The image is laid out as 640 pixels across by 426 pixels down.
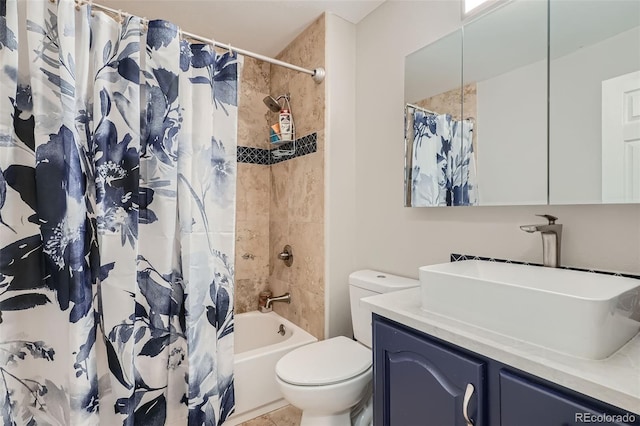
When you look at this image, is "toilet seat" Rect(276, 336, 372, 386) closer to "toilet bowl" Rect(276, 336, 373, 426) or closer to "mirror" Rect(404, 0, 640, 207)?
"toilet bowl" Rect(276, 336, 373, 426)

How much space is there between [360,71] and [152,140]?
129cm

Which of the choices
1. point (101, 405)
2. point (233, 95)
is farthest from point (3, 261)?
point (233, 95)

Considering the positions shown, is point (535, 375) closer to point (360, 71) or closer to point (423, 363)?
point (423, 363)

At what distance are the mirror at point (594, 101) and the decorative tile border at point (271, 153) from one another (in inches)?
51.0

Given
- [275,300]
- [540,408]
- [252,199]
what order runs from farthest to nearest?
[252,199] → [275,300] → [540,408]

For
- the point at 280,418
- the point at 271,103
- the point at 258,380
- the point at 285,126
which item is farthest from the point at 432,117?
the point at 280,418

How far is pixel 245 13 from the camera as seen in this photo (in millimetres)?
1884

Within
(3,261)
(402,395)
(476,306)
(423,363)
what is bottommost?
(402,395)

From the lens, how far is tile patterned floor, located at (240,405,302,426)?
5.52 ft

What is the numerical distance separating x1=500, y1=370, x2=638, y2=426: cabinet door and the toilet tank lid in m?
0.74

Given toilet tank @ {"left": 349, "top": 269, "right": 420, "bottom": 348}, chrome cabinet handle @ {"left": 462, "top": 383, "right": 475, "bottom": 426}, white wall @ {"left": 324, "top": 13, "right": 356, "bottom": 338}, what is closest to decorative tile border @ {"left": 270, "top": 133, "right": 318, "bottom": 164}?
white wall @ {"left": 324, "top": 13, "right": 356, "bottom": 338}

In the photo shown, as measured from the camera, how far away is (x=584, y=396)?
647mm

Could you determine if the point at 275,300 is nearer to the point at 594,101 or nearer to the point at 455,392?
the point at 455,392

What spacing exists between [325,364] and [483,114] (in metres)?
1.30
